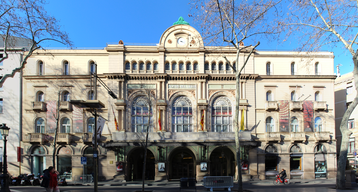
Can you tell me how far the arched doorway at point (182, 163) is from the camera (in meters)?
36.0

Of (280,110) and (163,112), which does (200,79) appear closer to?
(163,112)

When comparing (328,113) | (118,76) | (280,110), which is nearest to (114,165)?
(118,76)

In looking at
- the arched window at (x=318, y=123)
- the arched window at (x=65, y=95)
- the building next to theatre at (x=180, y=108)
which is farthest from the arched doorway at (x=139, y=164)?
the arched window at (x=318, y=123)

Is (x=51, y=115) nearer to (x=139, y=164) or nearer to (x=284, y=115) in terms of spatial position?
(x=139, y=164)

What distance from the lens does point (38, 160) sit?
35312 mm

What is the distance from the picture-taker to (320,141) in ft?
118

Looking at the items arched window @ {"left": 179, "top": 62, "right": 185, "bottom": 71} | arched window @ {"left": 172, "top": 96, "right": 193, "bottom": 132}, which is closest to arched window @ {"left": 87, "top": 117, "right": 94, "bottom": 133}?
arched window @ {"left": 172, "top": 96, "right": 193, "bottom": 132}

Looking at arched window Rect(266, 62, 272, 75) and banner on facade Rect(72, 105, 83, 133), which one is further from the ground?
arched window Rect(266, 62, 272, 75)

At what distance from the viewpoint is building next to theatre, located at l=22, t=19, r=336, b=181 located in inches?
1383

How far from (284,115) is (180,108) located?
42.8 ft

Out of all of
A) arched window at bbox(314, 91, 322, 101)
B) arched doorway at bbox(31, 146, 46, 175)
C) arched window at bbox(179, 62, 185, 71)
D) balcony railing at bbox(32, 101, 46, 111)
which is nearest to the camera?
arched doorway at bbox(31, 146, 46, 175)

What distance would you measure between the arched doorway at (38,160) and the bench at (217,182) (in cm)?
2266

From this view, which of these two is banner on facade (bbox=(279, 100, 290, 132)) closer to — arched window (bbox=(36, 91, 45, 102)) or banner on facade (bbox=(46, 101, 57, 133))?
banner on facade (bbox=(46, 101, 57, 133))

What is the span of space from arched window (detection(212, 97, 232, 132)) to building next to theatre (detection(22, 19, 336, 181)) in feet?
0.41
